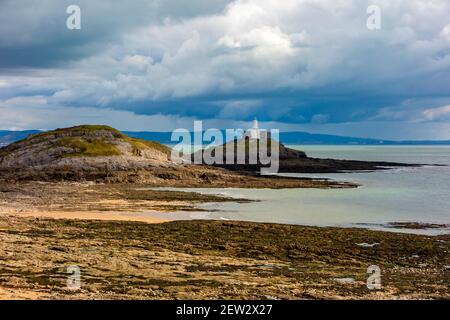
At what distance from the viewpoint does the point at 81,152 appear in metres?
99.8

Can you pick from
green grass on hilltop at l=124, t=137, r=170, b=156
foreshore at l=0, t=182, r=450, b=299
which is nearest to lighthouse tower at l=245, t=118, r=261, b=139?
green grass on hilltop at l=124, t=137, r=170, b=156

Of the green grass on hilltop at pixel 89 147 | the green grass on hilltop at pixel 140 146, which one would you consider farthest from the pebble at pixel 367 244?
the green grass on hilltop at pixel 140 146

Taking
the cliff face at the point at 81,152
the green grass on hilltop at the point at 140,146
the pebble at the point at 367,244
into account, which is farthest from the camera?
the green grass on hilltop at the point at 140,146

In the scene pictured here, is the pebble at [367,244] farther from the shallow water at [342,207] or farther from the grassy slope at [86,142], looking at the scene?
the grassy slope at [86,142]

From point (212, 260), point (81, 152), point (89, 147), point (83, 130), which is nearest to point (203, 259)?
point (212, 260)

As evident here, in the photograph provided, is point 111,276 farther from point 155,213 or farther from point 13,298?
point 155,213

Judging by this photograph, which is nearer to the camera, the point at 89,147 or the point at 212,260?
the point at 212,260

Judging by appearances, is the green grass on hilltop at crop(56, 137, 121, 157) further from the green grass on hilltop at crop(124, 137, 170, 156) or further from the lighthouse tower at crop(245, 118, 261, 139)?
the lighthouse tower at crop(245, 118, 261, 139)

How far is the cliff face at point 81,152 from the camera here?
9512 cm

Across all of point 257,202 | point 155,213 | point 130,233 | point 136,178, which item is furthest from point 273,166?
point 130,233

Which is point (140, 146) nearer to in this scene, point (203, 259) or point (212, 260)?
point (203, 259)

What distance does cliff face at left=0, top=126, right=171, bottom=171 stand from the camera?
95.1 metres

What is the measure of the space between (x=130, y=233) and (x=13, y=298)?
18781 mm

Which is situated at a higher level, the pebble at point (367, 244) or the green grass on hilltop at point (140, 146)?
the green grass on hilltop at point (140, 146)
